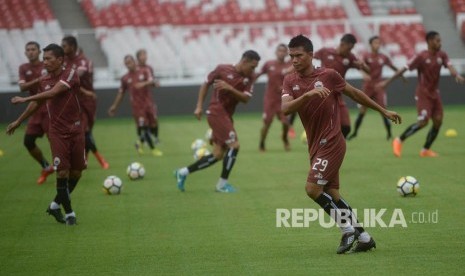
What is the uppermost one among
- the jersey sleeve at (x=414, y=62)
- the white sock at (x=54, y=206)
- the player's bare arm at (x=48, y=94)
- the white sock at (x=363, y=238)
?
the player's bare arm at (x=48, y=94)

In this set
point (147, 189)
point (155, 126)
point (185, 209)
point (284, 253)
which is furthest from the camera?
point (155, 126)

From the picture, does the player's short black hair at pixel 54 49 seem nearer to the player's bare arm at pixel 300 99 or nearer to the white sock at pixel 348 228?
the player's bare arm at pixel 300 99

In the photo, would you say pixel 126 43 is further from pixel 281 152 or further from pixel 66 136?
pixel 66 136

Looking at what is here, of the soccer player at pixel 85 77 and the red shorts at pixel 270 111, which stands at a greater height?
the soccer player at pixel 85 77

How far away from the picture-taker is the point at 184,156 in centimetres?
1970

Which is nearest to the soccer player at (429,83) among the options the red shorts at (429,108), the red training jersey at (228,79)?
the red shorts at (429,108)

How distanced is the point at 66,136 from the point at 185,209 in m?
2.10

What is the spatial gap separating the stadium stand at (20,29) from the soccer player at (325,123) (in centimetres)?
2181

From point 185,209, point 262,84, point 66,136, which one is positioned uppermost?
point 66,136

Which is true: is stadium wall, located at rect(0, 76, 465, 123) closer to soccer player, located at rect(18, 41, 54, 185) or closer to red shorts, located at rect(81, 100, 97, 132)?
red shorts, located at rect(81, 100, 97, 132)

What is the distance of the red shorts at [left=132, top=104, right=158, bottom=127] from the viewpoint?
20.5m

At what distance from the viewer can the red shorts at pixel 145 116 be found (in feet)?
67.2

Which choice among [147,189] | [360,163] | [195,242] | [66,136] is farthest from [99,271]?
[360,163]

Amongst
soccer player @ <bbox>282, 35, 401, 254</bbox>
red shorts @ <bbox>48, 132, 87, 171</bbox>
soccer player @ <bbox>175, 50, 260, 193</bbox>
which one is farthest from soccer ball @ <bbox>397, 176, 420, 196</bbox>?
red shorts @ <bbox>48, 132, 87, 171</bbox>
